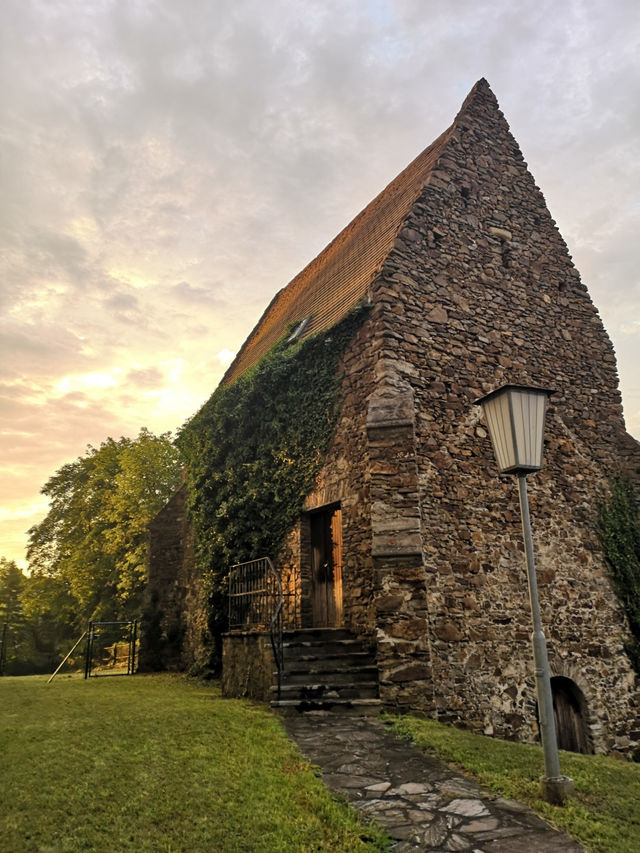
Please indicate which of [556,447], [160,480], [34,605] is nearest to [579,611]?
[556,447]

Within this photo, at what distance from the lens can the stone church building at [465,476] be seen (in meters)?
8.45

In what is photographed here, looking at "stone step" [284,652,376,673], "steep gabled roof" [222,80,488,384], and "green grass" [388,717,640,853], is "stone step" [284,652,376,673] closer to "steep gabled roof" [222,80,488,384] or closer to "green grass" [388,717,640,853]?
"green grass" [388,717,640,853]

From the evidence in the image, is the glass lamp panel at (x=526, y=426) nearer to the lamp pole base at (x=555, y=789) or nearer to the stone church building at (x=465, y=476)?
the lamp pole base at (x=555, y=789)

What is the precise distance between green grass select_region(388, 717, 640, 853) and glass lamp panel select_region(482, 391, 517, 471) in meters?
2.54

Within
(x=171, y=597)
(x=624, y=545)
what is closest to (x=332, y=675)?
(x=624, y=545)

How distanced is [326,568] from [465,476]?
9.63ft

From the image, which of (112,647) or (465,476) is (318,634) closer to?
(465,476)

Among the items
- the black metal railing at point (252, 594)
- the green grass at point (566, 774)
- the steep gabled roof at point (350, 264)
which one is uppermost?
the steep gabled roof at point (350, 264)

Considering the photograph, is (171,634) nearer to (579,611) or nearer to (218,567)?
(218,567)

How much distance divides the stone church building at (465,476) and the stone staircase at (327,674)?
5.5 inches

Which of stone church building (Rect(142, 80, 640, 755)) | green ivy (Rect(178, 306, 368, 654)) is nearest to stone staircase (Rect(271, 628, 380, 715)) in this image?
stone church building (Rect(142, 80, 640, 755))

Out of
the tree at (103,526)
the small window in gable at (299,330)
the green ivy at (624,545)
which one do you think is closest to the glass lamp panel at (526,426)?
the green ivy at (624,545)

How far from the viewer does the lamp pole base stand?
14.1ft

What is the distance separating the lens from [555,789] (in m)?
4.34
